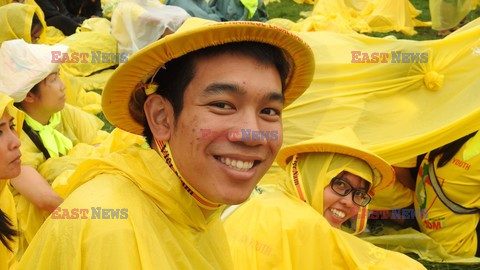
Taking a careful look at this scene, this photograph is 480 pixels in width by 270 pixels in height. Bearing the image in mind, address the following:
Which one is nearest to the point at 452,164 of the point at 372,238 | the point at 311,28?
the point at 372,238

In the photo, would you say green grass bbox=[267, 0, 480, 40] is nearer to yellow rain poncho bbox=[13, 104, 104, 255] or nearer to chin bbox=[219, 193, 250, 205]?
yellow rain poncho bbox=[13, 104, 104, 255]

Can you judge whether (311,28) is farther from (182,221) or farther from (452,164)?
(182,221)

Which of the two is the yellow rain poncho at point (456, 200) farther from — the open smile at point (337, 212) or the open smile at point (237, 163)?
the open smile at point (237, 163)

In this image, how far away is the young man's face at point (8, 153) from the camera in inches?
98.0

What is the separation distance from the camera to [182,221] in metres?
1.46

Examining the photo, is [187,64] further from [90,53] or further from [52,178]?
Answer: [90,53]

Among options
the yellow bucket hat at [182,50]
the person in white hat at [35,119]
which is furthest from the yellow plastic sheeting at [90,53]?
the yellow bucket hat at [182,50]

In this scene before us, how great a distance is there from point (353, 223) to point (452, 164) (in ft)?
2.38

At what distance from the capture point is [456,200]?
148 inches

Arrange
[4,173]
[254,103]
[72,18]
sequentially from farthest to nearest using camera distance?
[72,18] < [4,173] < [254,103]

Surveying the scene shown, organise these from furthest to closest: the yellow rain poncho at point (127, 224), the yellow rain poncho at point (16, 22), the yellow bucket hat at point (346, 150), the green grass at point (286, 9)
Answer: the green grass at point (286, 9), the yellow rain poncho at point (16, 22), the yellow bucket hat at point (346, 150), the yellow rain poncho at point (127, 224)

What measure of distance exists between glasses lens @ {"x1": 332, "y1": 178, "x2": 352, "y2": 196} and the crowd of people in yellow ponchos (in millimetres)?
11

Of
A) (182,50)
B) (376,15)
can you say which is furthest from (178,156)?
(376,15)

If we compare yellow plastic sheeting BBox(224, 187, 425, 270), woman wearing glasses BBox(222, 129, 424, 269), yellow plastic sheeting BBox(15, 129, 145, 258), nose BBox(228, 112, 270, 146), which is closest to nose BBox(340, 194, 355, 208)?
woman wearing glasses BBox(222, 129, 424, 269)
